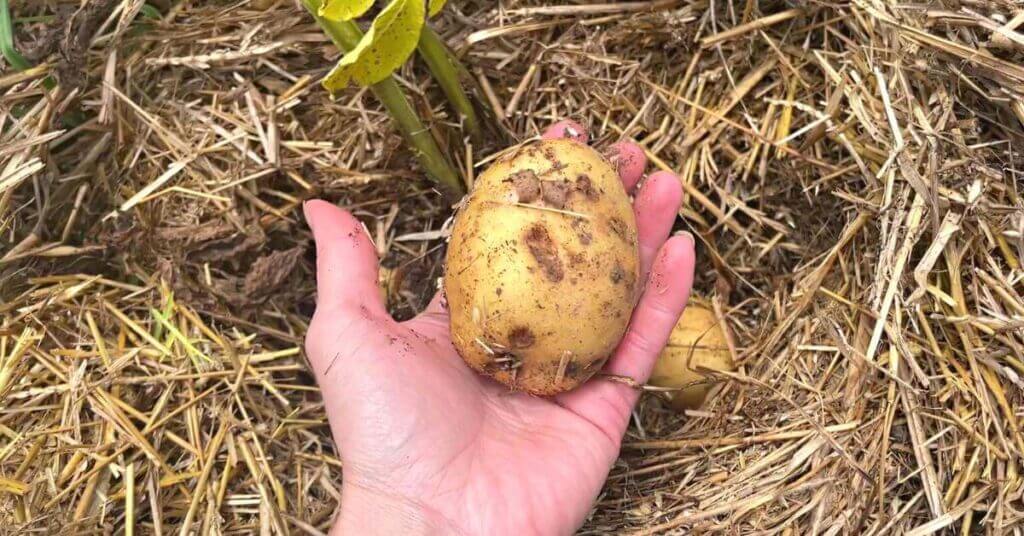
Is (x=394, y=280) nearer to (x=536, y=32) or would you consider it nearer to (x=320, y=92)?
(x=320, y=92)

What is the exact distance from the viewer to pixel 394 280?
2.26m

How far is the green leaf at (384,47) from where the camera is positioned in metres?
1.61

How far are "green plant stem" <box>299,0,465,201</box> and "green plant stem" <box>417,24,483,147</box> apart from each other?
0.39ft

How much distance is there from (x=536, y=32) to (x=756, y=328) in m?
1.12

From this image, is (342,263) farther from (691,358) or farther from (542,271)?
(691,358)

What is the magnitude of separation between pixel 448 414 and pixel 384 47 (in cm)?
87

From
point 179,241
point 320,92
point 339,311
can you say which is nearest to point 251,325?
point 179,241

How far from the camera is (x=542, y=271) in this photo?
162 cm

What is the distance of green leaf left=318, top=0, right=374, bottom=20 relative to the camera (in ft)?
5.22

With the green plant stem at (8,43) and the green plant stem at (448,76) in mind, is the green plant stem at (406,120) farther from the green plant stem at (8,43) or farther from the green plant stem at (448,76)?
the green plant stem at (8,43)

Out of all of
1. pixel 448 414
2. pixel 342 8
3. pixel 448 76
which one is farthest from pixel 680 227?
pixel 342 8

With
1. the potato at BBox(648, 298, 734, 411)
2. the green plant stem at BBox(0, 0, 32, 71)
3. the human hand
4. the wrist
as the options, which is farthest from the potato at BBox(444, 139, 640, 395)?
the green plant stem at BBox(0, 0, 32, 71)

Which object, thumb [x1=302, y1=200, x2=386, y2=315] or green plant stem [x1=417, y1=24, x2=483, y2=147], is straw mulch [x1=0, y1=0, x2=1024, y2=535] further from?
thumb [x1=302, y1=200, x2=386, y2=315]

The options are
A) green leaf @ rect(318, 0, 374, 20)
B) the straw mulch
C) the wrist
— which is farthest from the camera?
the straw mulch
